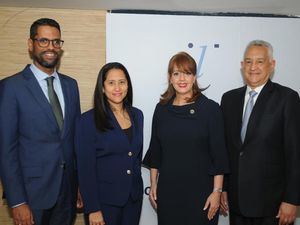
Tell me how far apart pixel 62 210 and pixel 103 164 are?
41 centimetres

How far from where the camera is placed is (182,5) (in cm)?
255

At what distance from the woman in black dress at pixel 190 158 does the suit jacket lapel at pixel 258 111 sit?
0.55 feet

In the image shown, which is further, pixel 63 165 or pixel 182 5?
pixel 182 5

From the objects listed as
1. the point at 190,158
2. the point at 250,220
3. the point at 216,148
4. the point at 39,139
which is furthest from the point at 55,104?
the point at 250,220

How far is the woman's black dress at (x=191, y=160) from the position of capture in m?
2.05

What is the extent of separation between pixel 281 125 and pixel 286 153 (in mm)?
172

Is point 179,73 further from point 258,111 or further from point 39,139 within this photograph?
point 39,139

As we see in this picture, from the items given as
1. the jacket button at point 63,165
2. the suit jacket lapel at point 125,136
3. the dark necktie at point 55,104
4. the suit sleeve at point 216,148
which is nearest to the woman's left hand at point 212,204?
the suit sleeve at point 216,148

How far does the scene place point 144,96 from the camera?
272cm

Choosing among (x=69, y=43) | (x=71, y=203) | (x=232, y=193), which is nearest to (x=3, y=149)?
(x=71, y=203)

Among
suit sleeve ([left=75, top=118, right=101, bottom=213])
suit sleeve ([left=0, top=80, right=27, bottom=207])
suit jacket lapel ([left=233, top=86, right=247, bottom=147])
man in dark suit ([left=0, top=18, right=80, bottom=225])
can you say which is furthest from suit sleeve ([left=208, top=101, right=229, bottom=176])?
suit sleeve ([left=0, top=80, right=27, bottom=207])

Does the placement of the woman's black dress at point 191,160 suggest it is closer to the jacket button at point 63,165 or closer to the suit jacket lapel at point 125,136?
the suit jacket lapel at point 125,136

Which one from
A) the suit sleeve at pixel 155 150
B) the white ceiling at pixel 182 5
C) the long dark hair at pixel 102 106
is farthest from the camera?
the white ceiling at pixel 182 5

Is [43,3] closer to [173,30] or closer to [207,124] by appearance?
[173,30]
